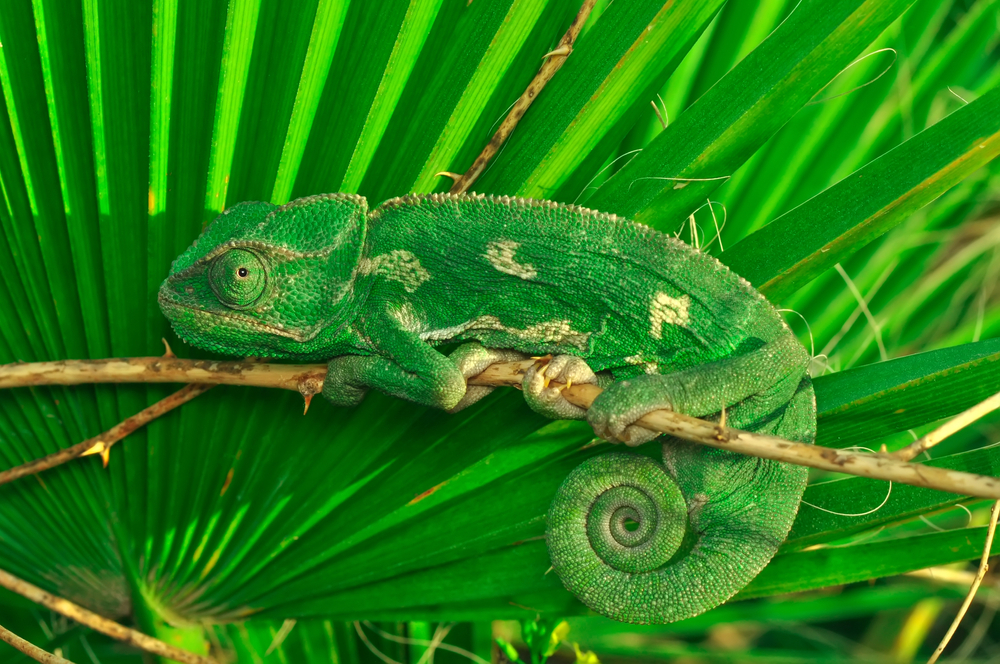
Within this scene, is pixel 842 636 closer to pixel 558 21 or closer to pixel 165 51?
pixel 558 21

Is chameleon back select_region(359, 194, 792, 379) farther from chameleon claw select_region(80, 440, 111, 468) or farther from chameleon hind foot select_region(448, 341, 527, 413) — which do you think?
chameleon claw select_region(80, 440, 111, 468)

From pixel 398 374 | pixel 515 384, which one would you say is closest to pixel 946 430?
pixel 515 384

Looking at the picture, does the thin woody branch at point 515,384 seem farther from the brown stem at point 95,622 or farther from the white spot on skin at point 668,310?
the brown stem at point 95,622

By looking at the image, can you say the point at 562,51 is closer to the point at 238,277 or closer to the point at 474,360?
the point at 474,360

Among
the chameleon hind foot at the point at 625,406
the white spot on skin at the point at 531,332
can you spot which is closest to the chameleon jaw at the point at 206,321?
the white spot on skin at the point at 531,332

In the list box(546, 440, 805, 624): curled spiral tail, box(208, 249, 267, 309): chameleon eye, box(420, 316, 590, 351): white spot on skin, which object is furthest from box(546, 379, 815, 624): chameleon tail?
box(208, 249, 267, 309): chameleon eye
